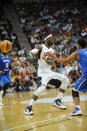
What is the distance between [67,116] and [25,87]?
7.29 meters

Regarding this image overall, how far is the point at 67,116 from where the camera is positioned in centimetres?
489

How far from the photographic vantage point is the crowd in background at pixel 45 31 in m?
12.6

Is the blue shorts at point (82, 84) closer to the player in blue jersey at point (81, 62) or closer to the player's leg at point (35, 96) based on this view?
the player in blue jersey at point (81, 62)

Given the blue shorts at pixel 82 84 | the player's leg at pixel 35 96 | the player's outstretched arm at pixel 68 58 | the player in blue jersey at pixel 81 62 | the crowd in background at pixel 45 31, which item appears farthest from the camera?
the crowd in background at pixel 45 31

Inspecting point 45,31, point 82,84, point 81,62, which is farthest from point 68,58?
point 45,31

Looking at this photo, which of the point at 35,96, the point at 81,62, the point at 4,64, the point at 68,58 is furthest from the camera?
the point at 4,64

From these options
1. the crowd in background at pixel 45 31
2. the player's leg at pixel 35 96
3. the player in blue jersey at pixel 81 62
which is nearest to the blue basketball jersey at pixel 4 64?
the player's leg at pixel 35 96

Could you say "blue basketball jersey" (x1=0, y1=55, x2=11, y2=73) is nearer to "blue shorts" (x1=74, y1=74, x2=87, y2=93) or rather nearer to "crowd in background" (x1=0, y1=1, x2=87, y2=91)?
"blue shorts" (x1=74, y1=74, x2=87, y2=93)

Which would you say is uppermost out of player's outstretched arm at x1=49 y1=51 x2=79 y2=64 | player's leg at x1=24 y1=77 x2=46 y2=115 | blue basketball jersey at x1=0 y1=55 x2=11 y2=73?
player's outstretched arm at x1=49 y1=51 x2=79 y2=64

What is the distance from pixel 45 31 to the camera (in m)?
17.5

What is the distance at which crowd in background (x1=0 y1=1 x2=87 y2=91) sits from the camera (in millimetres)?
12570

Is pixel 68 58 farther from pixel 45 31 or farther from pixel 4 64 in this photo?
pixel 45 31

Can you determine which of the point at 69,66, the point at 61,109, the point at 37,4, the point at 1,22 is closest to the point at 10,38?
the point at 1,22

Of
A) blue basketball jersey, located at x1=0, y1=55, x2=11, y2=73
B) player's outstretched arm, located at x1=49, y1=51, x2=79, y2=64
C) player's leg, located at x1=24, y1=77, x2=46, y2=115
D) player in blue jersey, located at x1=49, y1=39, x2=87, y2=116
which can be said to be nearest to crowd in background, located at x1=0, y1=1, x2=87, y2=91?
blue basketball jersey, located at x1=0, y1=55, x2=11, y2=73
